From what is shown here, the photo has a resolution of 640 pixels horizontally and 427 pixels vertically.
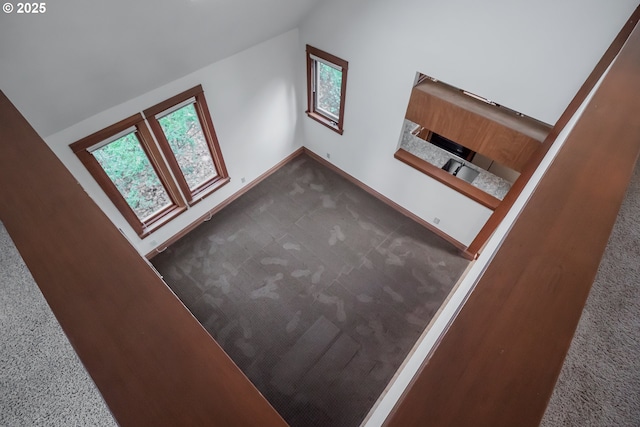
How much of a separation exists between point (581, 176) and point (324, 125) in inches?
165

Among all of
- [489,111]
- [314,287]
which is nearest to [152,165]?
[314,287]

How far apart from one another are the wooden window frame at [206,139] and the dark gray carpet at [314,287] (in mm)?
492

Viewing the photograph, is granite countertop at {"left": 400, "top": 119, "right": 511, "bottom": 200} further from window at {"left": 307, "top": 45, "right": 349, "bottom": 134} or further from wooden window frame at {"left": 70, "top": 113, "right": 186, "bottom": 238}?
wooden window frame at {"left": 70, "top": 113, "right": 186, "bottom": 238}

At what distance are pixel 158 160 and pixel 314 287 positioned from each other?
2.47 metres

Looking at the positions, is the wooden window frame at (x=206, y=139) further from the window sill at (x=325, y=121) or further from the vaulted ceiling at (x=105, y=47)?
the window sill at (x=325, y=121)

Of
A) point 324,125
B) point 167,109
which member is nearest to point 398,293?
point 324,125

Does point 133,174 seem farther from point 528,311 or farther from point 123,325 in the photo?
point 528,311

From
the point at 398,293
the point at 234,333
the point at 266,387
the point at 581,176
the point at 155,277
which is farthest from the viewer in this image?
the point at 398,293

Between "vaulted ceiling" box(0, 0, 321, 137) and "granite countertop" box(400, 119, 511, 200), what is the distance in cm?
205

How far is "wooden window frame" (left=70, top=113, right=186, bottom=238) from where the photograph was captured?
2921mm

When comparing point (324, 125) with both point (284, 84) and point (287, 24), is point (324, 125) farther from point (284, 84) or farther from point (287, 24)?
point (287, 24)

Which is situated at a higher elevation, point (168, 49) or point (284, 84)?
point (168, 49)

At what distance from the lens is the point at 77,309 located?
0.68m

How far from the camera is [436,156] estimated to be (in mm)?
4062
